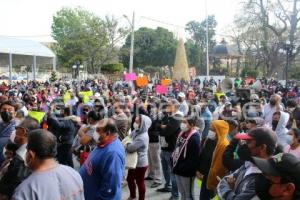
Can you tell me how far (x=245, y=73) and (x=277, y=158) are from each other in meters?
47.6

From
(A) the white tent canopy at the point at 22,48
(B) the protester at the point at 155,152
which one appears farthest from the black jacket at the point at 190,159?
(A) the white tent canopy at the point at 22,48

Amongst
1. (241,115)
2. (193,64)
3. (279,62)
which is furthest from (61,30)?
(241,115)

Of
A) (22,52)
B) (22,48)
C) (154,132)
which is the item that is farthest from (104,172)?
(22,48)

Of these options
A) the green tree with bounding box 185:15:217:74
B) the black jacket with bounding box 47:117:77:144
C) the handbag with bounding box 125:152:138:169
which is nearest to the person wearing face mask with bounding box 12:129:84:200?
the handbag with bounding box 125:152:138:169

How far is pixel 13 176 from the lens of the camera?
146 inches

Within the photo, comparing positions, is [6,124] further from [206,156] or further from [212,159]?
[212,159]

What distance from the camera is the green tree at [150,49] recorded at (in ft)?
190

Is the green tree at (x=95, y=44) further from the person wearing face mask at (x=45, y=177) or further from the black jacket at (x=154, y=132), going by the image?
the person wearing face mask at (x=45, y=177)

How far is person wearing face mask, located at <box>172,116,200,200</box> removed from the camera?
595 centimetres

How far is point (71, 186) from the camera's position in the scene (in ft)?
10.5

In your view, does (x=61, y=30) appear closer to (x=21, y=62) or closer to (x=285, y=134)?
(x=21, y=62)

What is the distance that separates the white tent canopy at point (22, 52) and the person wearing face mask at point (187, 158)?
29188mm

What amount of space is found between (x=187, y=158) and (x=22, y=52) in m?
31.0

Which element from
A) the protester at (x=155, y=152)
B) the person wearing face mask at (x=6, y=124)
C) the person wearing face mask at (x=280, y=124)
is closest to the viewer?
the person wearing face mask at (x=6, y=124)
